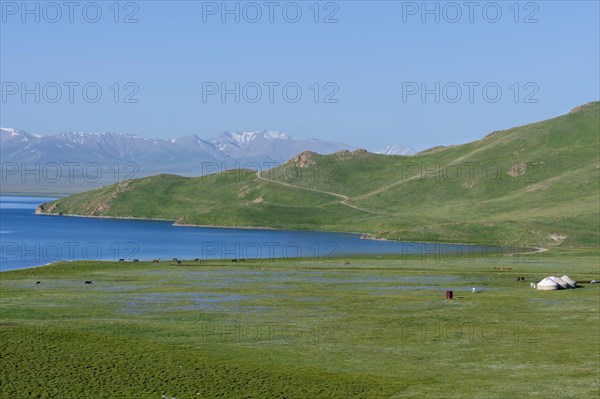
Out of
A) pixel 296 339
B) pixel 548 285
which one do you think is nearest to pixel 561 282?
pixel 548 285

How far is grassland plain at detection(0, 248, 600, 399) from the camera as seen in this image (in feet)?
188

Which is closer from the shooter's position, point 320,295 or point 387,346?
point 387,346

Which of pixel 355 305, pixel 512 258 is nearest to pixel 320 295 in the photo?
pixel 355 305

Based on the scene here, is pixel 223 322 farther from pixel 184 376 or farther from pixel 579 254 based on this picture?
pixel 579 254

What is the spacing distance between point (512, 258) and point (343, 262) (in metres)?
38.3

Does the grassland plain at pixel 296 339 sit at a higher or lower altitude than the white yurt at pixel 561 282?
lower

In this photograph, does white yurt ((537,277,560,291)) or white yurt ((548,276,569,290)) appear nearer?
white yurt ((537,277,560,291))

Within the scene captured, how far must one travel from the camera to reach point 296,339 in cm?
7288

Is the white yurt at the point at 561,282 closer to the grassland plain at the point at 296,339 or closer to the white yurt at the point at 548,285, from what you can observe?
the white yurt at the point at 548,285

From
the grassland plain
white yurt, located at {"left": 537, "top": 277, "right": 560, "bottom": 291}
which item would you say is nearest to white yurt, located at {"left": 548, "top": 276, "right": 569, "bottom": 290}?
white yurt, located at {"left": 537, "top": 277, "right": 560, "bottom": 291}

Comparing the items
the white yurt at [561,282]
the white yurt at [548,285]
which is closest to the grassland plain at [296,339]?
the white yurt at [561,282]

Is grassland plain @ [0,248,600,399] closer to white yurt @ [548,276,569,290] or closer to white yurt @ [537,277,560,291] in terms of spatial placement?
white yurt @ [548,276,569,290]

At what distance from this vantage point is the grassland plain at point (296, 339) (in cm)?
5716

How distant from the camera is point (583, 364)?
207 ft
